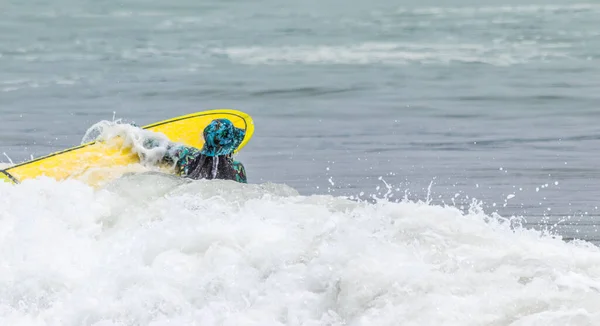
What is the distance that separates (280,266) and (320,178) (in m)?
5.91

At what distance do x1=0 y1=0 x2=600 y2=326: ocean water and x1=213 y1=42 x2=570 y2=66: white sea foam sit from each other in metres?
0.09

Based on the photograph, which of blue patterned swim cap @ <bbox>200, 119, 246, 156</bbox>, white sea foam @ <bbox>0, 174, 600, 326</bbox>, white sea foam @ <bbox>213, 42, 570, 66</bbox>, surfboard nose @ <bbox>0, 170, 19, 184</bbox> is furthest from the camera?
white sea foam @ <bbox>213, 42, 570, 66</bbox>

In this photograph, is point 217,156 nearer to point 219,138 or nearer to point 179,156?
point 219,138

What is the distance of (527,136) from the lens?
13883mm

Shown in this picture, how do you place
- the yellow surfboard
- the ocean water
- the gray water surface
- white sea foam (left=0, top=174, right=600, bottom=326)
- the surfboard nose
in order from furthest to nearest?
the gray water surface
the surfboard nose
the yellow surfboard
the ocean water
white sea foam (left=0, top=174, right=600, bottom=326)

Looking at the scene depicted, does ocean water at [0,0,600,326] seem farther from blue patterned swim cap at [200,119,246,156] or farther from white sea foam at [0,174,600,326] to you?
blue patterned swim cap at [200,119,246,156]

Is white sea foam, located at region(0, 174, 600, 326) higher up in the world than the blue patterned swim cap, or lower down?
lower down

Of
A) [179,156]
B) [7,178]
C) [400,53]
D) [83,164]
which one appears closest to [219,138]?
[179,156]

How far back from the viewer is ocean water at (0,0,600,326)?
17.4 ft

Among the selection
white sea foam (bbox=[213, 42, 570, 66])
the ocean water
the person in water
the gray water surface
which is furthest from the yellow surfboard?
white sea foam (bbox=[213, 42, 570, 66])

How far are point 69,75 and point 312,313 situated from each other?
50.5 ft

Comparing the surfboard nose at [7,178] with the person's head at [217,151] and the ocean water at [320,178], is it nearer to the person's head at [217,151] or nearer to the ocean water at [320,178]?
the ocean water at [320,178]

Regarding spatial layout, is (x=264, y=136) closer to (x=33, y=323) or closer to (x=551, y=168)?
(x=551, y=168)

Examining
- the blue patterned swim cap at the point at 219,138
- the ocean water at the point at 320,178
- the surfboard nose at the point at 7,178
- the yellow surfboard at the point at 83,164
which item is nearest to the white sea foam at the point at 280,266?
the ocean water at the point at 320,178
